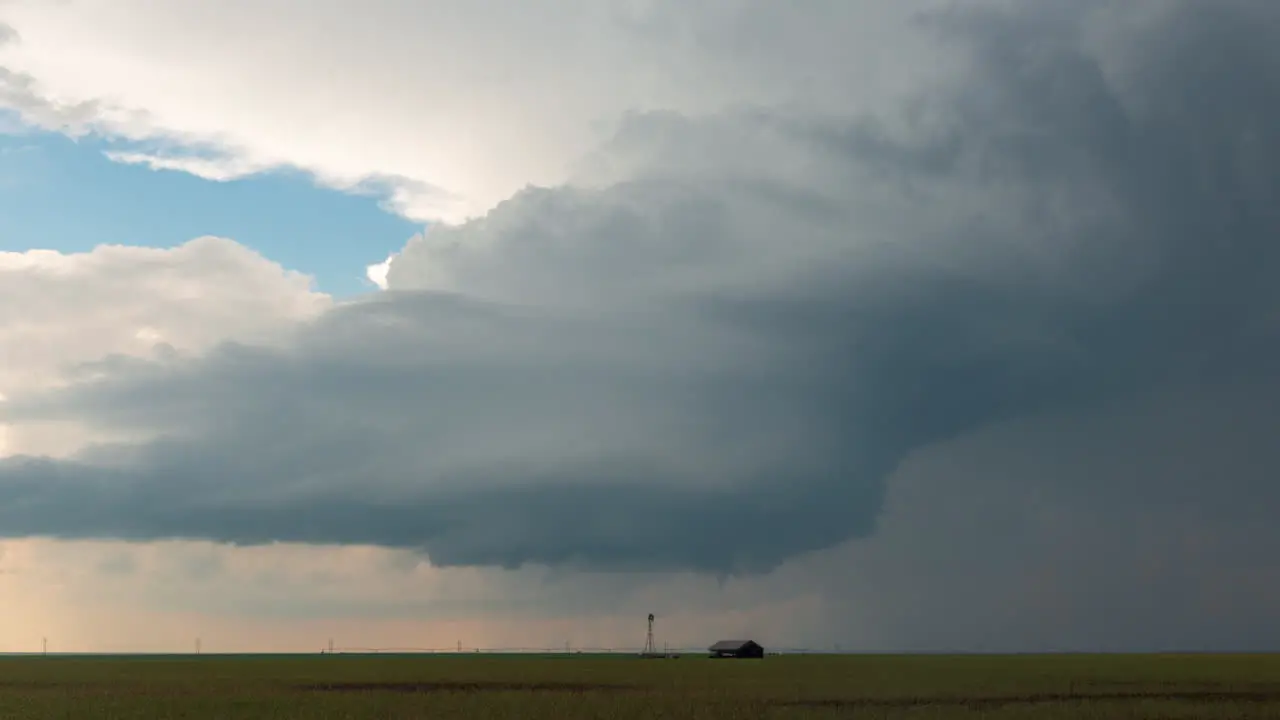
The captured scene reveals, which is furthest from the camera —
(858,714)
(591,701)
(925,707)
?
(591,701)

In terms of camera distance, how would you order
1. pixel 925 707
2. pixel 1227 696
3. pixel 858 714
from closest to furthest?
pixel 858 714 < pixel 925 707 < pixel 1227 696

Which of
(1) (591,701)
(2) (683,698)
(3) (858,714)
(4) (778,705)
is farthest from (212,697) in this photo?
(3) (858,714)

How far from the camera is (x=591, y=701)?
7738cm

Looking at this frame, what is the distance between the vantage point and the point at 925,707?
71.6 metres

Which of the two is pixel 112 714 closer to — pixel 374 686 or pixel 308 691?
pixel 308 691

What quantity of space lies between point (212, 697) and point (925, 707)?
171 feet

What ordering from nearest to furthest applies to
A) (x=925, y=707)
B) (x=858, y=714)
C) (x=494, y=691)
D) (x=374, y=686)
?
(x=858, y=714), (x=925, y=707), (x=494, y=691), (x=374, y=686)

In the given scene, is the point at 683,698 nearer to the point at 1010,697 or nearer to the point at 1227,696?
the point at 1010,697

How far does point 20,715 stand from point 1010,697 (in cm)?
6803

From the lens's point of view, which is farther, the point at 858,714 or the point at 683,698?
the point at 683,698

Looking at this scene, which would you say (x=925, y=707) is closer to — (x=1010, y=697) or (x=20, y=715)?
(x=1010, y=697)

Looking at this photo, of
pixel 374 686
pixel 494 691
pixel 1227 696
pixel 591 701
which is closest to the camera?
pixel 591 701

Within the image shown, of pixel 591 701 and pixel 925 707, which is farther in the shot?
pixel 591 701

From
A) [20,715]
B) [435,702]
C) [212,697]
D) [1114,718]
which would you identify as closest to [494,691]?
[435,702]
